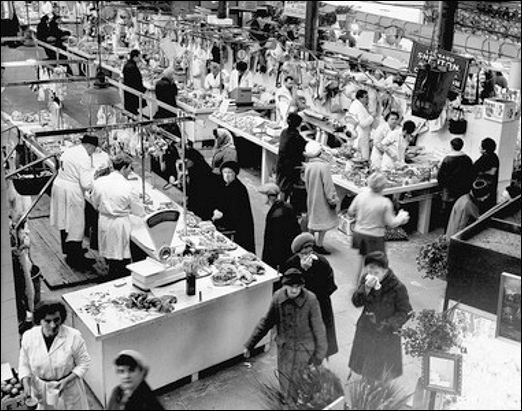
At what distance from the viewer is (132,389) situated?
148 inches

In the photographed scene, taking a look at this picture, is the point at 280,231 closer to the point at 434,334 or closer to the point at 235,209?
the point at 235,209

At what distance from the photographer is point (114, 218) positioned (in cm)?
796

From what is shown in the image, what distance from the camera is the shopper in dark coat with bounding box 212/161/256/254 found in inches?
308

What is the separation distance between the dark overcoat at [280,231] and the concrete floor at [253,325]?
0.84 m

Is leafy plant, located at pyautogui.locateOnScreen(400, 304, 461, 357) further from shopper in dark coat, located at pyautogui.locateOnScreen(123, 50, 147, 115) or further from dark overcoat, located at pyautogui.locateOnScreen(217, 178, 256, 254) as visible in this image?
shopper in dark coat, located at pyautogui.locateOnScreen(123, 50, 147, 115)

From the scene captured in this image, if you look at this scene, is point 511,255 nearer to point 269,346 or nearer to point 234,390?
point 234,390

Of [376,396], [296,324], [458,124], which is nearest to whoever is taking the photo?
[376,396]

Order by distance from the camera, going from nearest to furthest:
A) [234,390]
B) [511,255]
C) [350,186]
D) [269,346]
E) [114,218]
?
[511,255] → [234,390] → [269,346] → [114,218] → [350,186]

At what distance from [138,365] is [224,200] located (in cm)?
412

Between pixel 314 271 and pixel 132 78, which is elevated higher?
pixel 132 78

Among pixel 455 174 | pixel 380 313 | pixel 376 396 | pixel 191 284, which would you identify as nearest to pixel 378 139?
pixel 455 174

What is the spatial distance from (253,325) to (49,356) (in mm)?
2324

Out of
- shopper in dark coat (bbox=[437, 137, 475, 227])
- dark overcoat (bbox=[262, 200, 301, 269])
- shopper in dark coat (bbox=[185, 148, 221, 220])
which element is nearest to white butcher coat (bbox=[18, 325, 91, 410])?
dark overcoat (bbox=[262, 200, 301, 269])

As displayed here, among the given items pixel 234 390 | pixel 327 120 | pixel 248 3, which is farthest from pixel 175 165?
pixel 248 3
